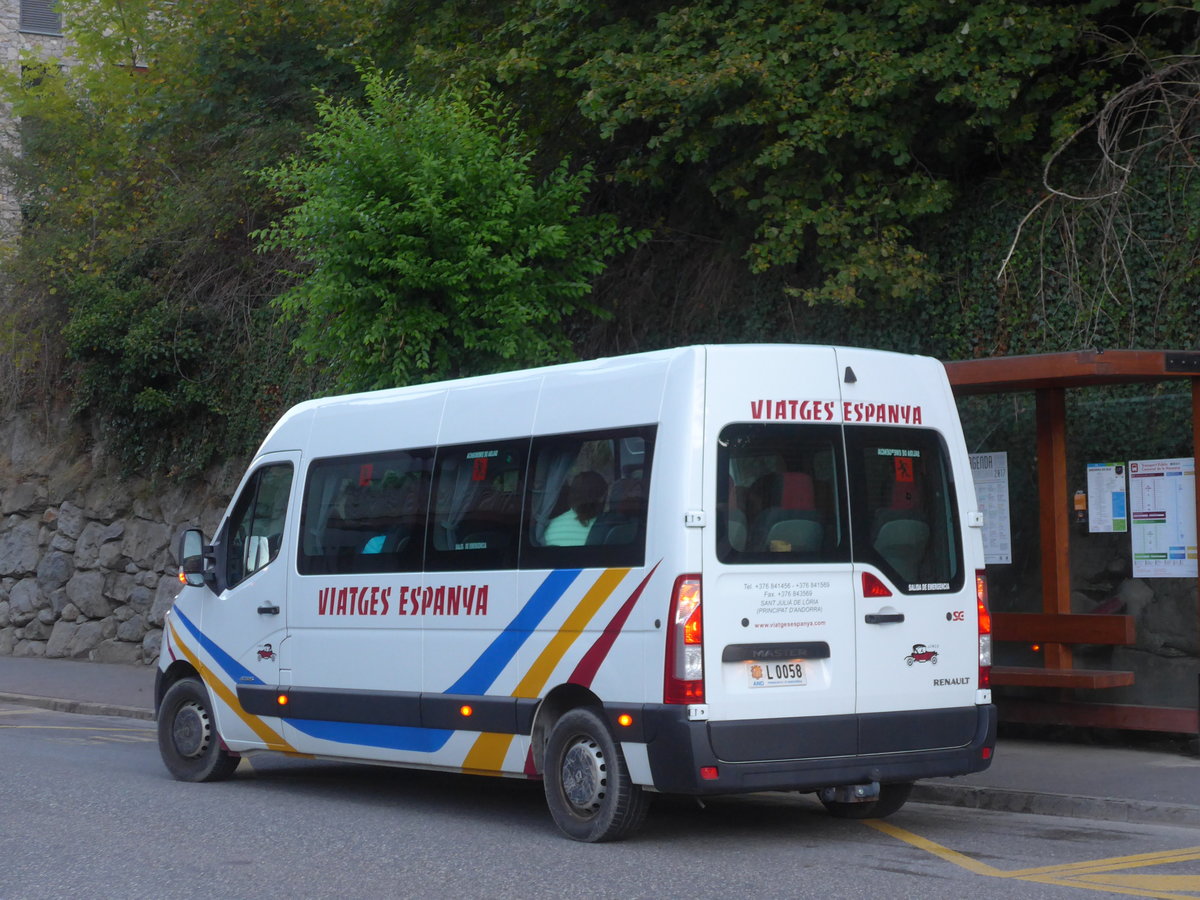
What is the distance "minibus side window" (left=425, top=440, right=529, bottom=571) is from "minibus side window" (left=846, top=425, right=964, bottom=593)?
186 centimetres

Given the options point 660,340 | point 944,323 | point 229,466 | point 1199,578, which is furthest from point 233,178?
point 1199,578

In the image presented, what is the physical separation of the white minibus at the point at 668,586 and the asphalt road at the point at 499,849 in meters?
0.35

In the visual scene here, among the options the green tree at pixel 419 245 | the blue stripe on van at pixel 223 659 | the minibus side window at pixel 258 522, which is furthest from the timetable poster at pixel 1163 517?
the blue stripe on van at pixel 223 659

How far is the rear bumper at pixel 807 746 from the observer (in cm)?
697

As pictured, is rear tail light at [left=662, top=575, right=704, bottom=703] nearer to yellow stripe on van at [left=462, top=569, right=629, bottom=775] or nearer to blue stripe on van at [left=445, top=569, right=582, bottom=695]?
yellow stripe on van at [left=462, top=569, right=629, bottom=775]

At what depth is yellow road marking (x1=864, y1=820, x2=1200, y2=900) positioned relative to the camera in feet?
21.0

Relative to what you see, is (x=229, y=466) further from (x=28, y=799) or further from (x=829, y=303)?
(x=28, y=799)

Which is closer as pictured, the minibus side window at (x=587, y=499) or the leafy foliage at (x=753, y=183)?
the minibus side window at (x=587, y=499)

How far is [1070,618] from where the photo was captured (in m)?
10.8

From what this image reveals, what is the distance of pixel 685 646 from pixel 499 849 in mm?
1509

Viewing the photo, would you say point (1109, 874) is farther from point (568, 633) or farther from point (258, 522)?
point (258, 522)

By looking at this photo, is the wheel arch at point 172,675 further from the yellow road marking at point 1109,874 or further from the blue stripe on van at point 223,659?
the yellow road marking at point 1109,874

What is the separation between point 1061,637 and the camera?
35.6 feet

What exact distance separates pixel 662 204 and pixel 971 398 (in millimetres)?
5813
